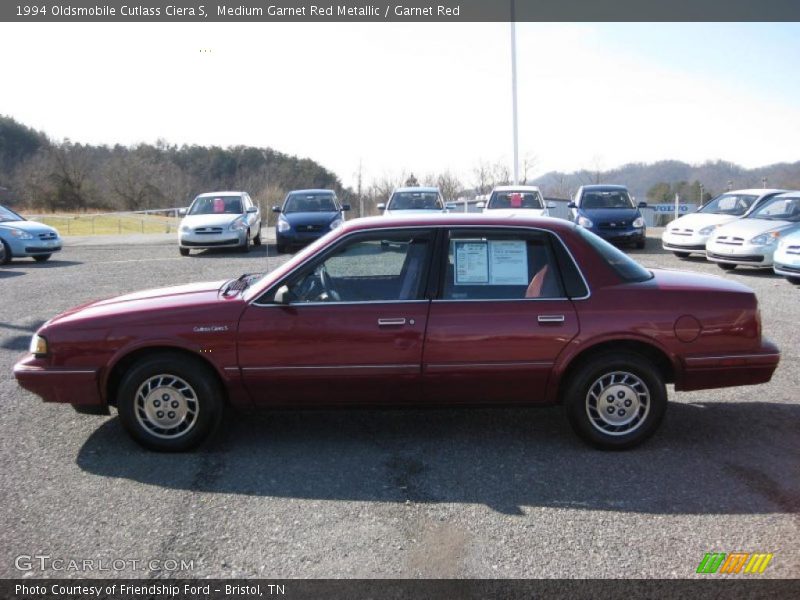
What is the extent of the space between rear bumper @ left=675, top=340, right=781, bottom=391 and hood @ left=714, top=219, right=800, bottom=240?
947 centimetres

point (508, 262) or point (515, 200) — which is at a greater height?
point (515, 200)

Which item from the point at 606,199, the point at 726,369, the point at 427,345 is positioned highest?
the point at 606,199

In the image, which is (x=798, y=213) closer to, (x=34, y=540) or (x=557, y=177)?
(x=34, y=540)

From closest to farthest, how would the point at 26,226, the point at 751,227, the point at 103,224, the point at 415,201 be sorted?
the point at 751,227 < the point at 26,226 < the point at 415,201 < the point at 103,224

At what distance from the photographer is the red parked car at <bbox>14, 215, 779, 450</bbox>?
489cm

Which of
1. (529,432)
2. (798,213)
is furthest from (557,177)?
(529,432)

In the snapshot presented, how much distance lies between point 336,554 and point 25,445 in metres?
2.81

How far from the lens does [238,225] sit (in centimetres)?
1878

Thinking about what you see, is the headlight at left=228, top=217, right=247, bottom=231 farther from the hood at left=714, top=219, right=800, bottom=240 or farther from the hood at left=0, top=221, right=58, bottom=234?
the hood at left=714, top=219, right=800, bottom=240

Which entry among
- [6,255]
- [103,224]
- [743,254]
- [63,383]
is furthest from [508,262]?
[103,224]

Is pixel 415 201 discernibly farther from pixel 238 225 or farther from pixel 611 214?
pixel 611 214

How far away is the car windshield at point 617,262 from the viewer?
5145mm

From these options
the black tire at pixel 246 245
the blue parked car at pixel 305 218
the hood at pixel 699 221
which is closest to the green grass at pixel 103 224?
the black tire at pixel 246 245

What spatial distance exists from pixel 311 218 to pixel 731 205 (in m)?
9.90
